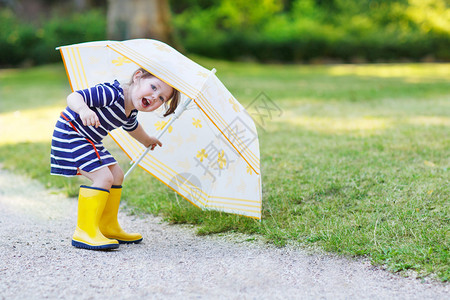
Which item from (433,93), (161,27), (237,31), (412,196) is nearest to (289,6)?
(237,31)

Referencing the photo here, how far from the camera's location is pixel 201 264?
2803mm

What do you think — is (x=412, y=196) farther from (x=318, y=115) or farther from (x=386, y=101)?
(x=386, y=101)

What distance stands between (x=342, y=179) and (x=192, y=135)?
4.01ft

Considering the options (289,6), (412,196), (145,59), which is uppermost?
(289,6)

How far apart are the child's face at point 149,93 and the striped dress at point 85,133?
3.8 inches

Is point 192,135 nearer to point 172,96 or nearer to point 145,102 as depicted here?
point 172,96

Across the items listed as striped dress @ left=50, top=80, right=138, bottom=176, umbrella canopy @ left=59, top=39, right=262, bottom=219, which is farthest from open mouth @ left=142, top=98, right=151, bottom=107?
umbrella canopy @ left=59, top=39, right=262, bottom=219

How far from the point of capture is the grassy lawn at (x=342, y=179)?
2.98 metres

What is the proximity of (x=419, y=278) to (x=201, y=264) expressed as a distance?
3.64 ft

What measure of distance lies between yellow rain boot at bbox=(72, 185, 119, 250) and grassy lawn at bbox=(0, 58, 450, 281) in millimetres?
683

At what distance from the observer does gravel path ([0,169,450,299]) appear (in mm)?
2422

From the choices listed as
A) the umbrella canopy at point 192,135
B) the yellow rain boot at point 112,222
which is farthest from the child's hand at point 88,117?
the yellow rain boot at point 112,222

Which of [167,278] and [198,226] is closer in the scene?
[167,278]

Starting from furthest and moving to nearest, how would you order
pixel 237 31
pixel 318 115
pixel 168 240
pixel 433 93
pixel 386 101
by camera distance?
1. pixel 237 31
2. pixel 433 93
3. pixel 386 101
4. pixel 318 115
5. pixel 168 240
